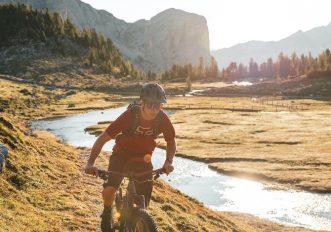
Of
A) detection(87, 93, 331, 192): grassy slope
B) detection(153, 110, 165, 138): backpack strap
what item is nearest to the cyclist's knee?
detection(153, 110, 165, 138): backpack strap

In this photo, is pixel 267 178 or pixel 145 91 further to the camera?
pixel 267 178

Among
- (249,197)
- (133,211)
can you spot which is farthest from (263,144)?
(133,211)

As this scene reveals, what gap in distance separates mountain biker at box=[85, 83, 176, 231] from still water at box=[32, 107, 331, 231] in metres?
29.3

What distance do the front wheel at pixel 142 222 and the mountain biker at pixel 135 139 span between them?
1.01 meters

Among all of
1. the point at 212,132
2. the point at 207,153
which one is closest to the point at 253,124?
the point at 212,132

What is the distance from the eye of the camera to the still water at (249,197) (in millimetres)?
37875

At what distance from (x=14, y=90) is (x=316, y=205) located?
5069 inches

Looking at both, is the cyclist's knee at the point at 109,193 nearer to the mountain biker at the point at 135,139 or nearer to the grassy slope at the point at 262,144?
the mountain biker at the point at 135,139

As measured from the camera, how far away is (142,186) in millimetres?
9281

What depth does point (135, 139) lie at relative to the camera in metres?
9.17

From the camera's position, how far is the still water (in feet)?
124

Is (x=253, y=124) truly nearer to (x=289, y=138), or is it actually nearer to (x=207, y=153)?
(x=289, y=138)

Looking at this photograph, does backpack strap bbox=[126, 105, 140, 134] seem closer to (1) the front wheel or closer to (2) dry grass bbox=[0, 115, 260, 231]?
(1) the front wheel

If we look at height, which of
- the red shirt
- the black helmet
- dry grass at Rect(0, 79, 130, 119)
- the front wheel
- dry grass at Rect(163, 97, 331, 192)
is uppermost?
the black helmet
